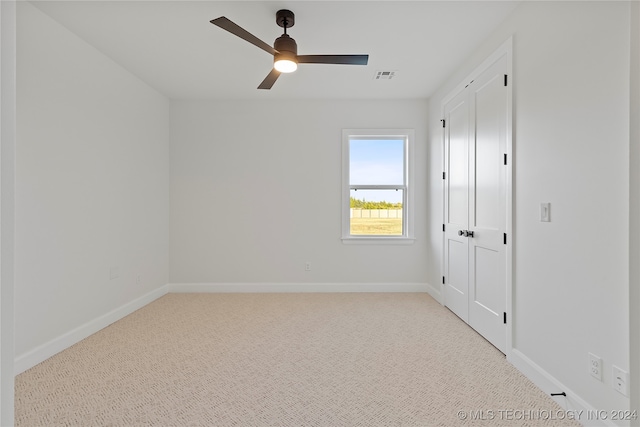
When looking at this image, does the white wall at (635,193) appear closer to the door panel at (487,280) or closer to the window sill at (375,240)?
the door panel at (487,280)

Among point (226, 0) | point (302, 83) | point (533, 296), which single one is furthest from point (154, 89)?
point (533, 296)

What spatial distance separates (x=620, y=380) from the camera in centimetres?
156

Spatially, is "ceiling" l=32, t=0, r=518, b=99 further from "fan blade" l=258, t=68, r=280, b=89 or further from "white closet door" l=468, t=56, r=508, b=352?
"white closet door" l=468, t=56, r=508, b=352

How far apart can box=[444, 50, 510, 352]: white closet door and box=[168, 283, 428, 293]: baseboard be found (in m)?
0.91

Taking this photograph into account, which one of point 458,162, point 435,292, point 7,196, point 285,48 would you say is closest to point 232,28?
point 285,48

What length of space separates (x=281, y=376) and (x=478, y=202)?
2235 millimetres

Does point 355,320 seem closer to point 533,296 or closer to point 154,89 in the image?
point 533,296

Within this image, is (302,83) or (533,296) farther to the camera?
(302,83)

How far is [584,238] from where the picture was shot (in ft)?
5.82

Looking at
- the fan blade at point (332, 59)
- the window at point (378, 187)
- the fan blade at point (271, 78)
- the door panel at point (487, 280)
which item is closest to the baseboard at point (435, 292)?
the window at point (378, 187)

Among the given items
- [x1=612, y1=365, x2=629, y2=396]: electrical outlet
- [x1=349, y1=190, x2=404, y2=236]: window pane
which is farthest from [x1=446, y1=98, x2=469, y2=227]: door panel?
[x1=612, y1=365, x2=629, y2=396]: electrical outlet

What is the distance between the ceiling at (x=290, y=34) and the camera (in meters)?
2.42

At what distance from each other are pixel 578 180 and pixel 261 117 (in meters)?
3.66

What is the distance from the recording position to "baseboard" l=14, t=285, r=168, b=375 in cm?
234
